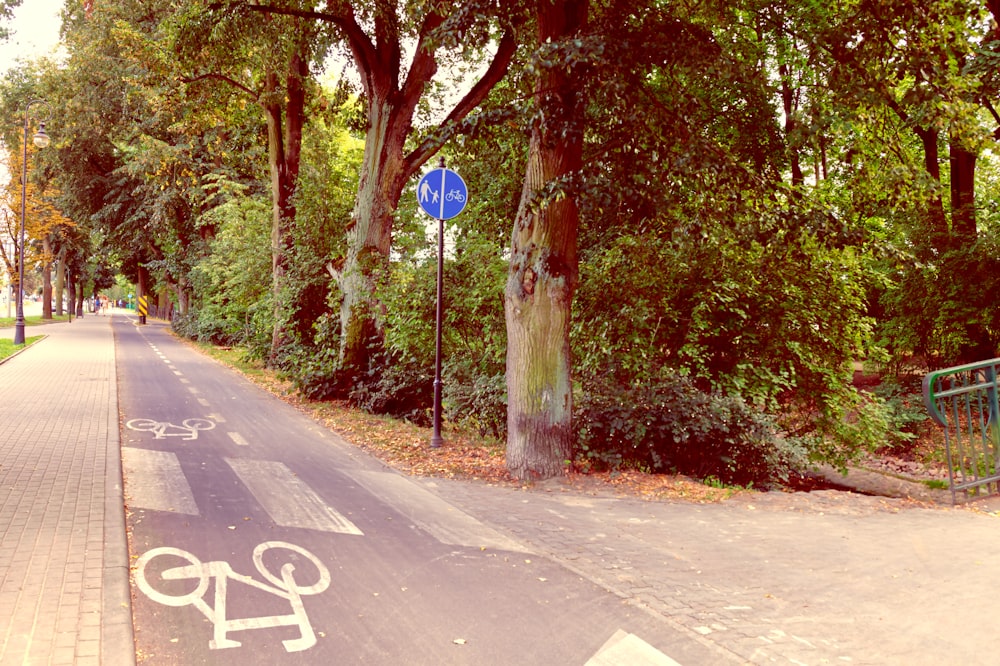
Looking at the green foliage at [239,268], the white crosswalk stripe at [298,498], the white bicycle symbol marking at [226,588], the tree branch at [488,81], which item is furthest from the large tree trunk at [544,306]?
the green foliage at [239,268]

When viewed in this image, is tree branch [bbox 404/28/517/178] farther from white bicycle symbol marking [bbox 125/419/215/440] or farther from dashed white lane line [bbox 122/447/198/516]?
dashed white lane line [bbox 122/447/198/516]

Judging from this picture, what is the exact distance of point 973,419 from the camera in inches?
313

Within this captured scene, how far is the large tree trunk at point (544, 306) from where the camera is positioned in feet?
25.7

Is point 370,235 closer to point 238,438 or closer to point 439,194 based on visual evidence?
point 439,194

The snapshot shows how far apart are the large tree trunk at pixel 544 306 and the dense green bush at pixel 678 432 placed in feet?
2.11

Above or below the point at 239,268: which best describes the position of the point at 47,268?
above

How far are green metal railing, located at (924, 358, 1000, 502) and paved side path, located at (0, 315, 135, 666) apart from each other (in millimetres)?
7322

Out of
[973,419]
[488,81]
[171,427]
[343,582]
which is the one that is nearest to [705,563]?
[343,582]

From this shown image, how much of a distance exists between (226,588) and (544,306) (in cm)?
434

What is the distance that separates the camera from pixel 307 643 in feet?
13.0

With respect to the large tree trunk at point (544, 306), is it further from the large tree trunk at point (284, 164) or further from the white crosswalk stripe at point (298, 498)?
the large tree trunk at point (284, 164)

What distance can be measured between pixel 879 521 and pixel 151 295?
80.4 meters

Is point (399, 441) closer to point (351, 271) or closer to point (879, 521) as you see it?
point (351, 271)

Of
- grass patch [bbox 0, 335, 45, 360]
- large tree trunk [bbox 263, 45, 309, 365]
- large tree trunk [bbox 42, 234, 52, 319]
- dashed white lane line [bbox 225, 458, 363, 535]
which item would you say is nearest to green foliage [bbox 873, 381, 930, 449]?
dashed white lane line [bbox 225, 458, 363, 535]
